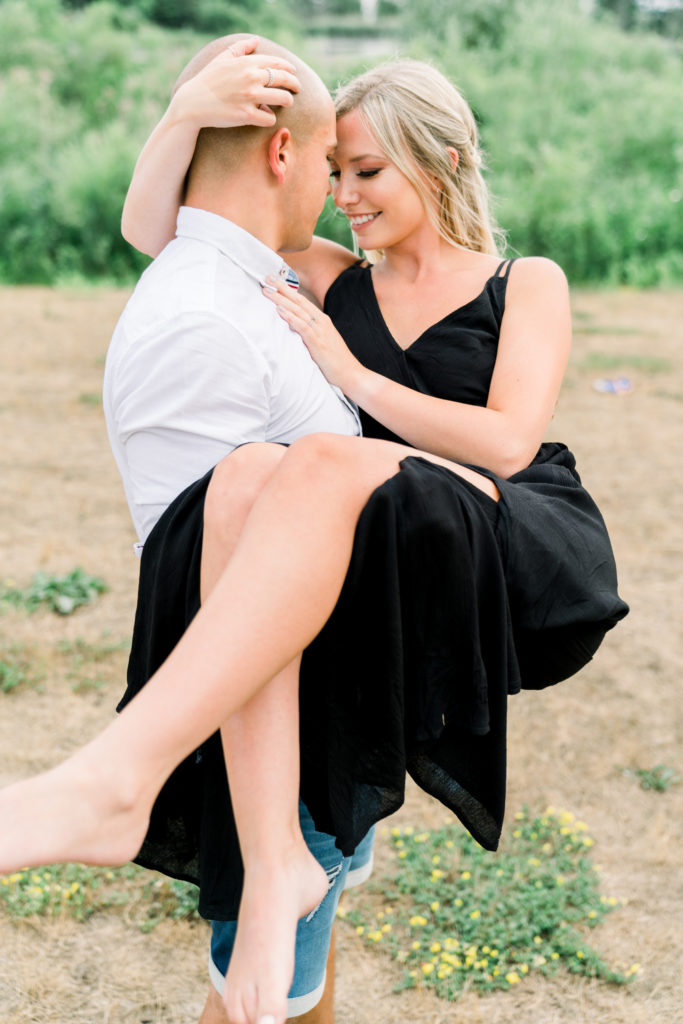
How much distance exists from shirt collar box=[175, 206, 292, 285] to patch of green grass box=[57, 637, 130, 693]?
2610 mm

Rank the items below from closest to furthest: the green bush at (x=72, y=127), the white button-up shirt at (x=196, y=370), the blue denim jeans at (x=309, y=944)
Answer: the white button-up shirt at (x=196, y=370)
the blue denim jeans at (x=309, y=944)
the green bush at (x=72, y=127)

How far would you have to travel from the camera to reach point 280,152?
7.25 feet

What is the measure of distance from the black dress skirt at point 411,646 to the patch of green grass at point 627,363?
719 centimetres

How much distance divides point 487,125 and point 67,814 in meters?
15.8

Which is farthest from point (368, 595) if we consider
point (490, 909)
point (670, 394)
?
point (670, 394)

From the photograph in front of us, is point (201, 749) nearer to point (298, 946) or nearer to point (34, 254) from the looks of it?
point (298, 946)

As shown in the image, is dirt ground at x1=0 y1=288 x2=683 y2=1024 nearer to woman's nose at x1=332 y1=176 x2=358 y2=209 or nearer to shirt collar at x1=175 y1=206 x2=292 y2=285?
shirt collar at x1=175 y1=206 x2=292 y2=285

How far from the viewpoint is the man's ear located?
219 cm

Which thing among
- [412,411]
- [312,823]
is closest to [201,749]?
[312,823]

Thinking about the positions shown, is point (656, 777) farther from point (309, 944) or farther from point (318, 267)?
point (318, 267)

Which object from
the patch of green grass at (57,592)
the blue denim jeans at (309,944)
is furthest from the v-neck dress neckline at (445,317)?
the patch of green grass at (57,592)

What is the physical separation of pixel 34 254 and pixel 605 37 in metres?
11.9

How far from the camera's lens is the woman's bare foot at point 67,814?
154cm

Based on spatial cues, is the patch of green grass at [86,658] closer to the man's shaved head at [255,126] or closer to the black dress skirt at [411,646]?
the black dress skirt at [411,646]
